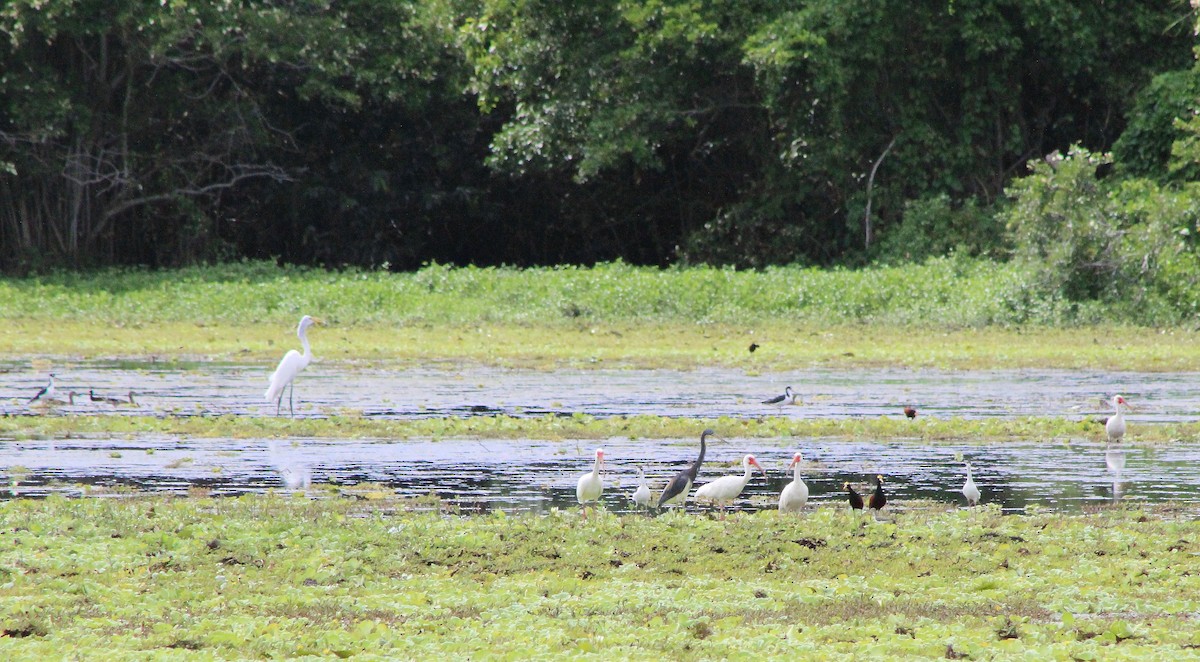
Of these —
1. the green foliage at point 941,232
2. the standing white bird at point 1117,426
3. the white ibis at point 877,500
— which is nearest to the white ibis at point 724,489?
the white ibis at point 877,500

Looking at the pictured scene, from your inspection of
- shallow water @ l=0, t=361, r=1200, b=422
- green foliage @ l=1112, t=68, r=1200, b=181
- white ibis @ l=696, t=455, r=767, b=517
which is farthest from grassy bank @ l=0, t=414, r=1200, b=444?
green foliage @ l=1112, t=68, r=1200, b=181

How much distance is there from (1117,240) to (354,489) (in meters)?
19.2

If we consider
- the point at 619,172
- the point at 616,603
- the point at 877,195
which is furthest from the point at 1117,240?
the point at 616,603

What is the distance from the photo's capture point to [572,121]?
37688 millimetres

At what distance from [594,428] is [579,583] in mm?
7231

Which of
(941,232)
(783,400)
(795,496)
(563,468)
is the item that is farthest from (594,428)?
(941,232)

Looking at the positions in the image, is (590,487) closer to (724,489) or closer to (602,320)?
(724,489)

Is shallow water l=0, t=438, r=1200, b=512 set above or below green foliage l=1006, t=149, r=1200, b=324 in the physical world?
below

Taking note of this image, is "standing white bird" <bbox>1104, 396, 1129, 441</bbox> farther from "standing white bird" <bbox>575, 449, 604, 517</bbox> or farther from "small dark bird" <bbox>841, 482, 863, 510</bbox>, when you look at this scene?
"standing white bird" <bbox>575, 449, 604, 517</bbox>

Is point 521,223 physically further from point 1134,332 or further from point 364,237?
point 1134,332

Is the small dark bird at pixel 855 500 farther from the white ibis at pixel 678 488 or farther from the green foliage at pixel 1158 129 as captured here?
the green foliage at pixel 1158 129

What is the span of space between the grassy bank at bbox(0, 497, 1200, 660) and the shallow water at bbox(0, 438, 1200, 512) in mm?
997

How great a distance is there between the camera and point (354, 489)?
12719mm

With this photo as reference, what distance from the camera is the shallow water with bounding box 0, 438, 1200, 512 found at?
41.3 ft
